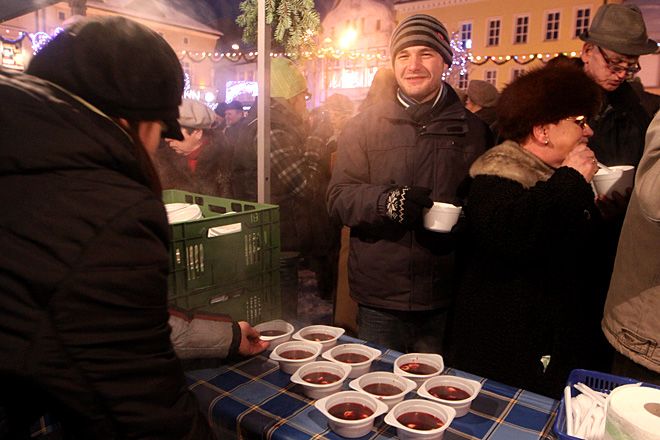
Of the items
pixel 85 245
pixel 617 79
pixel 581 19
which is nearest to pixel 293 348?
pixel 85 245

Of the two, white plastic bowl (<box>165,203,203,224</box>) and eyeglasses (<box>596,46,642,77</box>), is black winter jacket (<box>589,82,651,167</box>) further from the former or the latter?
white plastic bowl (<box>165,203,203,224</box>)

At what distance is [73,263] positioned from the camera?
848 millimetres

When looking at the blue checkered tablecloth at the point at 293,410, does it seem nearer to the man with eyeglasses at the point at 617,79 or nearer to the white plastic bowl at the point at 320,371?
the white plastic bowl at the point at 320,371

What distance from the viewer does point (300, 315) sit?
4.68m

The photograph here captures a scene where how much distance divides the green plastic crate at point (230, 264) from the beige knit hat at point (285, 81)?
1.53m

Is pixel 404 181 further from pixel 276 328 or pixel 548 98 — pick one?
pixel 276 328

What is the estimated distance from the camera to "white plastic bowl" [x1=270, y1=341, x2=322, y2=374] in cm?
169

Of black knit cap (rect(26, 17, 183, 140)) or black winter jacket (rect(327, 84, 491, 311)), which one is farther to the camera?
black winter jacket (rect(327, 84, 491, 311))

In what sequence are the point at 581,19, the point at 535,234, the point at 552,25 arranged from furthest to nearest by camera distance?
the point at 552,25 < the point at 581,19 < the point at 535,234

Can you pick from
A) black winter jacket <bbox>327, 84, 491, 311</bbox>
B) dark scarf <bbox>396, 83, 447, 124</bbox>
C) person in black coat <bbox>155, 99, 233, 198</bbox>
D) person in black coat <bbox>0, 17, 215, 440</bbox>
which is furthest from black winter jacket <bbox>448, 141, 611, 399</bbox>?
person in black coat <bbox>155, 99, 233, 198</bbox>

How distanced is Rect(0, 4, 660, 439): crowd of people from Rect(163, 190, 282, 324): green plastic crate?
226mm

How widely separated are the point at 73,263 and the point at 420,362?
3.96 feet

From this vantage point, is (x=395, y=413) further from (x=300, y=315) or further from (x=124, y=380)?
(x=300, y=315)

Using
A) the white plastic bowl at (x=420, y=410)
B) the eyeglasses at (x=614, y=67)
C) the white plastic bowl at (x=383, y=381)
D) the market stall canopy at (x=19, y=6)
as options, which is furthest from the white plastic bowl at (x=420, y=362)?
the market stall canopy at (x=19, y=6)
